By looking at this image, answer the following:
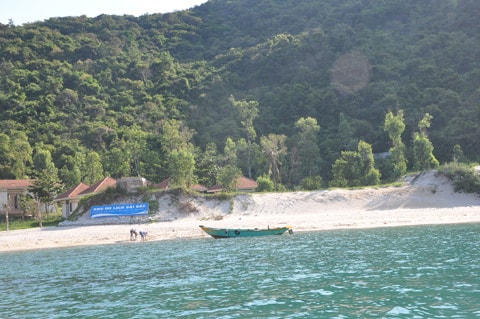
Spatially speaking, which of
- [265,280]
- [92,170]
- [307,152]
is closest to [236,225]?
[265,280]

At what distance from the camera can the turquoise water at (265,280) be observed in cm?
1285

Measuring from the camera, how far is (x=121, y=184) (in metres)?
49.0

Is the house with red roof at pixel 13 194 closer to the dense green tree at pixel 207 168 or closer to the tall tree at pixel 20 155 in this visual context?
the tall tree at pixel 20 155

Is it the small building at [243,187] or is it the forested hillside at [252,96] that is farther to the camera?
the forested hillside at [252,96]

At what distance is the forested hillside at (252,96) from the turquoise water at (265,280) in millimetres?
26984

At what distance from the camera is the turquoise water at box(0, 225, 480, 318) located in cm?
1285

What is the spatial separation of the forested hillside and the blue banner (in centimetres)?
738

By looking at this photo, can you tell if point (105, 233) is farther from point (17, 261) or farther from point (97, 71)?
point (97, 71)

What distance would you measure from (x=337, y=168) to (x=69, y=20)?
108m

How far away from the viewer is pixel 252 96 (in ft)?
315

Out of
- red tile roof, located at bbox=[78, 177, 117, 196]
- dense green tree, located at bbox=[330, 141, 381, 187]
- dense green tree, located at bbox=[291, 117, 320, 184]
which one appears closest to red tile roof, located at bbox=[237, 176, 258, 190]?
dense green tree, located at bbox=[330, 141, 381, 187]

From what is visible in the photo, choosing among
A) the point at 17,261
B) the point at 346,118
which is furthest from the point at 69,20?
the point at 17,261

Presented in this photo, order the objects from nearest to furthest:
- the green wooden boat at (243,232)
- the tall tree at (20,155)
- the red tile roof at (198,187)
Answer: the green wooden boat at (243,232) → the red tile roof at (198,187) → the tall tree at (20,155)

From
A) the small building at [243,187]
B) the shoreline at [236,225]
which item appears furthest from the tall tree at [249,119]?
the shoreline at [236,225]
